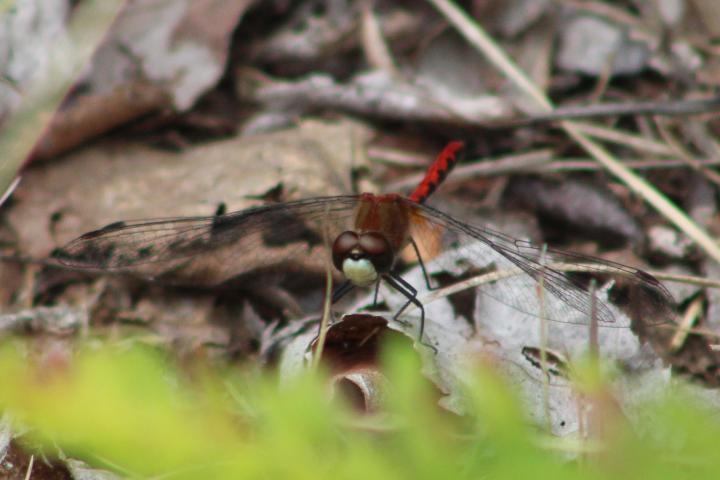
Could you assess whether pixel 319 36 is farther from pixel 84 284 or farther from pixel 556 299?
pixel 556 299

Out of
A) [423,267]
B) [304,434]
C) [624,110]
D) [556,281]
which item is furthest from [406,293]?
[304,434]

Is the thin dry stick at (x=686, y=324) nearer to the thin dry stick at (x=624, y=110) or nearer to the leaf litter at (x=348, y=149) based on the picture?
the leaf litter at (x=348, y=149)

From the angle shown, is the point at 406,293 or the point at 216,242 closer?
the point at 406,293

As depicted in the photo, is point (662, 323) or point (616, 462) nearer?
point (616, 462)

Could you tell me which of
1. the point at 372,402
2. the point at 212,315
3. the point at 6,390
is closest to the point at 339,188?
the point at 212,315

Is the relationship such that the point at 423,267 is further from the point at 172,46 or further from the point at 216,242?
the point at 172,46

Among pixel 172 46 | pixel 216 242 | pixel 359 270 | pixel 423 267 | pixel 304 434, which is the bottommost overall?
pixel 304 434
